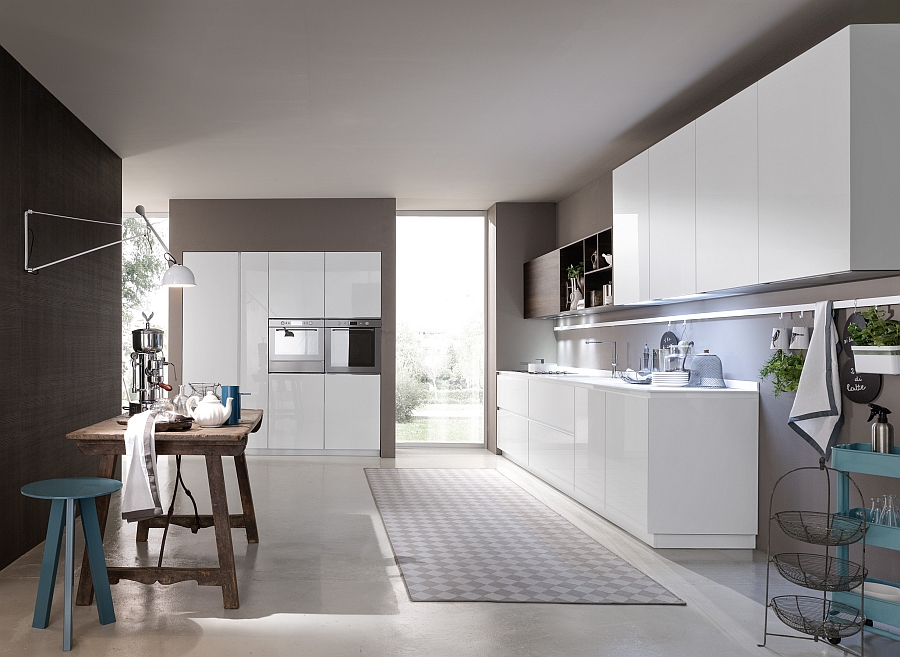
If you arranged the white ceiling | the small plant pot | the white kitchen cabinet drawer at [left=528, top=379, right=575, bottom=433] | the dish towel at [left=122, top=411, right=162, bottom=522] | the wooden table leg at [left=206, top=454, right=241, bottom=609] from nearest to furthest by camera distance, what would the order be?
the small plant pot
the dish towel at [left=122, top=411, right=162, bottom=522]
the wooden table leg at [left=206, top=454, right=241, bottom=609]
the white ceiling
the white kitchen cabinet drawer at [left=528, top=379, right=575, bottom=433]

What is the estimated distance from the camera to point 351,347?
315 inches

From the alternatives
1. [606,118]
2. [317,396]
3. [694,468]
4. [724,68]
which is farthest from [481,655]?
[317,396]

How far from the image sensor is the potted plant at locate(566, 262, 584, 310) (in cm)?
662

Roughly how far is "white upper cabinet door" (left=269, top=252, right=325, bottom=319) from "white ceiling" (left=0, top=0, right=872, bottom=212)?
153 cm

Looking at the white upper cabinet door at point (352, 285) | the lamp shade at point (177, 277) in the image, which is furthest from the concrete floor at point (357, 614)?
the white upper cabinet door at point (352, 285)

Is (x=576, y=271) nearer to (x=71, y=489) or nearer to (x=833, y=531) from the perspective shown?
(x=833, y=531)

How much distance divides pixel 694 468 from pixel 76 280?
4.11 metres

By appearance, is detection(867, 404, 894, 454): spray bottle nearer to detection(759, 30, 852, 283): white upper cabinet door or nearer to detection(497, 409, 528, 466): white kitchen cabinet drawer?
detection(759, 30, 852, 283): white upper cabinet door

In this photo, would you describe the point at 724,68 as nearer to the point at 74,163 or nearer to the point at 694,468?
the point at 694,468

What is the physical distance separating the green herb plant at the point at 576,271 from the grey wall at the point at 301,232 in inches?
82.3

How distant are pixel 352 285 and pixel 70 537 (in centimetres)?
524

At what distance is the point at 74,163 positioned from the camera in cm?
506

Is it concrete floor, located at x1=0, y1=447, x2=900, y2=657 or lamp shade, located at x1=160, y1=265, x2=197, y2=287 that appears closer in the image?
concrete floor, located at x1=0, y1=447, x2=900, y2=657

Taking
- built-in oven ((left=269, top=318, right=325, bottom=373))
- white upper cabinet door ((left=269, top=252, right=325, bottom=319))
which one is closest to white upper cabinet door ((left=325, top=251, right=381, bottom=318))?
white upper cabinet door ((left=269, top=252, right=325, bottom=319))
